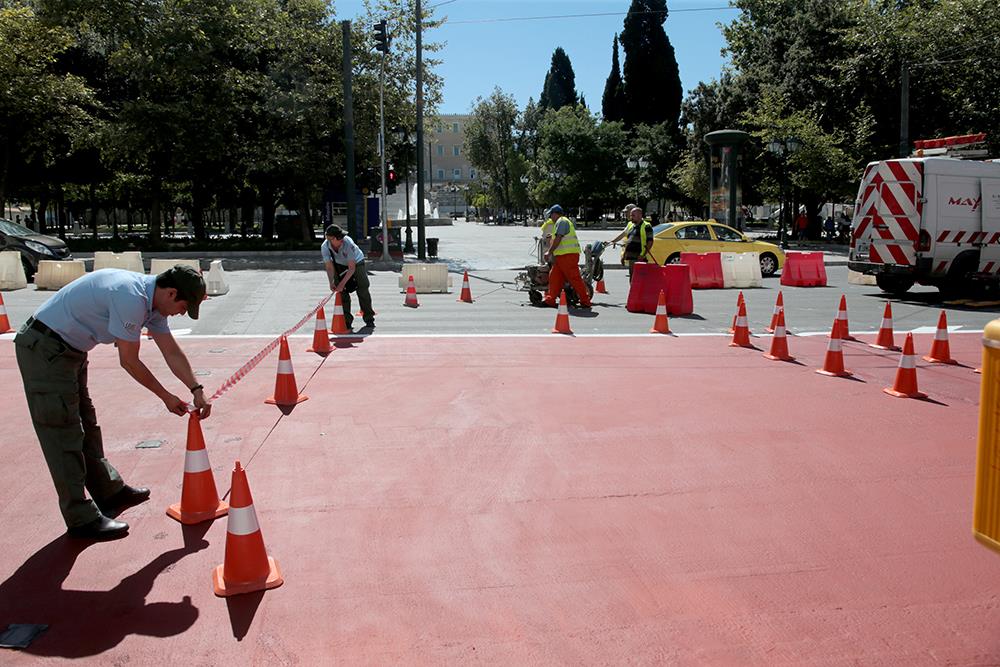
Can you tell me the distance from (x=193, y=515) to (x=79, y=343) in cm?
121

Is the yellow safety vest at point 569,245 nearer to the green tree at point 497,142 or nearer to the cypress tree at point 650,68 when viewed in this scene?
the cypress tree at point 650,68

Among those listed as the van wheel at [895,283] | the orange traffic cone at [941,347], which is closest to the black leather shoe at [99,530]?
the orange traffic cone at [941,347]

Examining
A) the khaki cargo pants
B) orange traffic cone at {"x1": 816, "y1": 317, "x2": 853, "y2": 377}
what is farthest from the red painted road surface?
orange traffic cone at {"x1": 816, "y1": 317, "x2": 853, "y2": 377}

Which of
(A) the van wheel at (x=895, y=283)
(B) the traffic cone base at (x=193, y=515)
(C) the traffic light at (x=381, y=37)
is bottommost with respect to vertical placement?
(B) the traffic cone base at (x=193, y=515)

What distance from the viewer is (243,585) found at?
4035 mm

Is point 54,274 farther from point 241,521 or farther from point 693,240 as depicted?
point 241,521

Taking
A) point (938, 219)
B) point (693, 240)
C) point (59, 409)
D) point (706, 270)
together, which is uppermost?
point (938, 219)

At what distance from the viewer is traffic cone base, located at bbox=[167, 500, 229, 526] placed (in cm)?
493

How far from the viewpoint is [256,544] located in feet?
13.4

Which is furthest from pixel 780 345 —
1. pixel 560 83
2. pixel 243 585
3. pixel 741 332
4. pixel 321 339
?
pixel 560 83

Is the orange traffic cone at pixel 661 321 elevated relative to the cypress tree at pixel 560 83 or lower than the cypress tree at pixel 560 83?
lower

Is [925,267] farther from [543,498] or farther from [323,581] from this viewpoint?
[323,581]

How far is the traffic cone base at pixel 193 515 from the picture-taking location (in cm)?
493

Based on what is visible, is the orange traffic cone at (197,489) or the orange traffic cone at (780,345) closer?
the orange traffic cone at (197,489)
